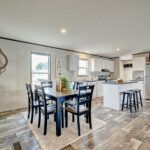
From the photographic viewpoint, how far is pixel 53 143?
224 centimetres

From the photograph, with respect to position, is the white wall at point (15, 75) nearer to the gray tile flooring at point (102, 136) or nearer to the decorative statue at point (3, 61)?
the decorative statue at point (3, 61)

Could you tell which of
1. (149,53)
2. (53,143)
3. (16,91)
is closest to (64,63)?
(16,91)

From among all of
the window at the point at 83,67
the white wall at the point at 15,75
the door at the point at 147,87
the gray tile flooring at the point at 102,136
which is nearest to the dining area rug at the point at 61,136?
the gray tile flooring at the point at 102,136

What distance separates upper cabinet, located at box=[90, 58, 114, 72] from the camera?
6879 millimetres

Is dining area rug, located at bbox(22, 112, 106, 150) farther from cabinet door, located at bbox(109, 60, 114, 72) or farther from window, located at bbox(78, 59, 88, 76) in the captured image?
cabinet door, located at bbox(109, 60, 114, 72)

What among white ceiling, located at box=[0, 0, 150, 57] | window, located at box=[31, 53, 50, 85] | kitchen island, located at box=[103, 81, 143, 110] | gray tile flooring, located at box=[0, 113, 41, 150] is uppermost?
white ceiling, located at box=[0, 0, 150, 57]

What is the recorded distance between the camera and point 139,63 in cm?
654

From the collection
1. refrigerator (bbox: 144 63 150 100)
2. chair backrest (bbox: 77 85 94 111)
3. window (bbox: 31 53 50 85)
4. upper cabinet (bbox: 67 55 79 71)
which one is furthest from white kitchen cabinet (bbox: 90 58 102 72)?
chair backrest (bbox: 77 85 94 111)

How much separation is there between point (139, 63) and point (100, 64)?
2.01m

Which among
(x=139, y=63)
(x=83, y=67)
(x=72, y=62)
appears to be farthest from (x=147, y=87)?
(x=72, y=62)

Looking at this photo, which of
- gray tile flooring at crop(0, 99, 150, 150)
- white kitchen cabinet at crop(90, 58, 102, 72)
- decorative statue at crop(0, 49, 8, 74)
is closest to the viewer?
gray tile flooring at crop(0, 99, 150, 150)

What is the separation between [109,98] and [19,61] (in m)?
3.52

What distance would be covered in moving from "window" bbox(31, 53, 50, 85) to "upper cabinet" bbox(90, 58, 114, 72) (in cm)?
266

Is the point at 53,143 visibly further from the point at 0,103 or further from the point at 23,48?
the point at 23,48
